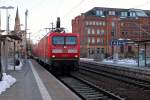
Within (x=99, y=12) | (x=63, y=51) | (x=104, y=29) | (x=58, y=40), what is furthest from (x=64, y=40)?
(x=99, y=12)

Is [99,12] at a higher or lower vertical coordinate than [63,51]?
higher

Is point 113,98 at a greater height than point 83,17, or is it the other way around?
point 83,17

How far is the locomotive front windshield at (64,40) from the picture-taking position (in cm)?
3045

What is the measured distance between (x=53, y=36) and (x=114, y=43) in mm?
19654

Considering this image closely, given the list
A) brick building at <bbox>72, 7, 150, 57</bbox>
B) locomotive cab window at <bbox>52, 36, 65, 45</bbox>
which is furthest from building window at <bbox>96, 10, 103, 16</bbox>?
locomotive cab window at <bbox>52, 36, 65, 45</bbox>

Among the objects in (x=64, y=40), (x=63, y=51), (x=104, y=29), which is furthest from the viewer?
(x=104, y=29)

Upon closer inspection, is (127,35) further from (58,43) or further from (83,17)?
(58,43)

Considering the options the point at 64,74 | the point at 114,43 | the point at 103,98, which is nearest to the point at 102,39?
the point at 114,43

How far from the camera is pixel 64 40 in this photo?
30594 millimetres

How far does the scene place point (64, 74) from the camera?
33.3m

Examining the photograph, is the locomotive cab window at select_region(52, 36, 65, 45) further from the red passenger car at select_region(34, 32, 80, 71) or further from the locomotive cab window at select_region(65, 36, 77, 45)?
the locomotive cab window at select_region(65, 36, 77, 45)

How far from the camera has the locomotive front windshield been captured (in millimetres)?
30453

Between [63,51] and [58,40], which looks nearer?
[63,51]

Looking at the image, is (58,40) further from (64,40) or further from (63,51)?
(63,51)
